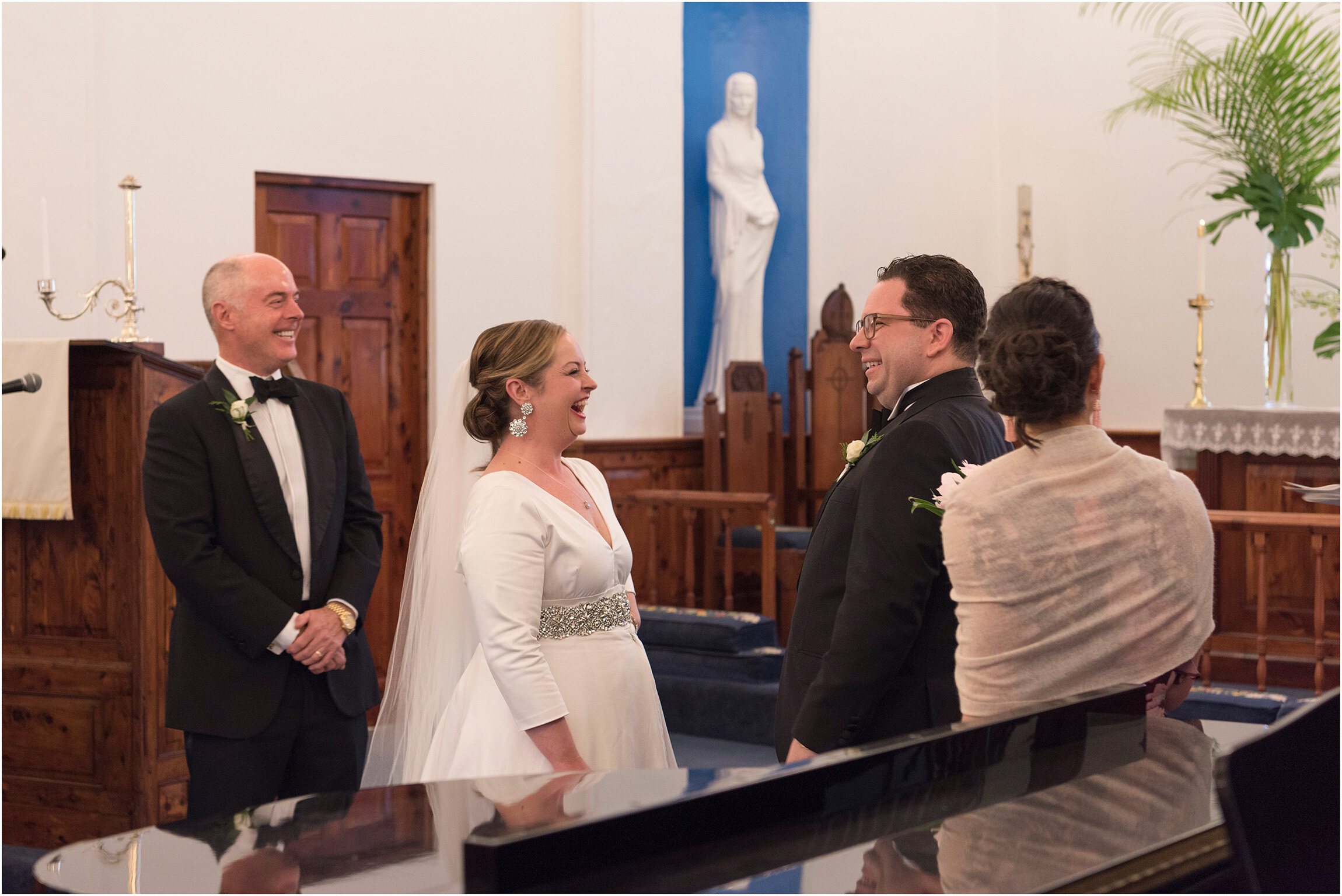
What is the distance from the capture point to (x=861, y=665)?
2047mm

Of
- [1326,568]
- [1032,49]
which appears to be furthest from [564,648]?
[1032,49]

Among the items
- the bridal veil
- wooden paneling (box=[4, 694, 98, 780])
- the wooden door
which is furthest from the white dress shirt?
the wooden door

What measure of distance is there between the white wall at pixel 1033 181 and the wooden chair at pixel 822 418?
57 centimetres

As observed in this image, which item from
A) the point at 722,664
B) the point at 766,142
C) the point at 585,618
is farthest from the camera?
the point at 766,142

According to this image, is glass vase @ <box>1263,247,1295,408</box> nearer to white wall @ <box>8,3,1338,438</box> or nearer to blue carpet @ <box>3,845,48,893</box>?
white wall @ <box>8,3,1338,438</box>

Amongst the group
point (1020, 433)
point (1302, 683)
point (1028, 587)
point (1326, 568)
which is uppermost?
point (1020, 433)

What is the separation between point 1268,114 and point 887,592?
6.17 m

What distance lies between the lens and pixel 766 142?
27.7 feet

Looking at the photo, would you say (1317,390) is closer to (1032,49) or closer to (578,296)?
(1032,49)

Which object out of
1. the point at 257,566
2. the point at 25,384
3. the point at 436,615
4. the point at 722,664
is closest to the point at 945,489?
the point at 436,615

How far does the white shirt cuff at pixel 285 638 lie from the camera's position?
9.51ft

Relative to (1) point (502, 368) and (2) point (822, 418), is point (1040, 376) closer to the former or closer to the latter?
(1) point (502, 368)

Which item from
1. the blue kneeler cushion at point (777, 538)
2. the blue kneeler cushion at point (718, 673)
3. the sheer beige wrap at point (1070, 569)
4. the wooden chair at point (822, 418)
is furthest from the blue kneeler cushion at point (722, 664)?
the sheer beige wrap at point (1070, 569)

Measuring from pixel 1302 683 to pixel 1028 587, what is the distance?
16.5 ft
